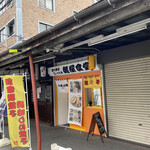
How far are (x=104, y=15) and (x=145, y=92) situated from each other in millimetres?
3481

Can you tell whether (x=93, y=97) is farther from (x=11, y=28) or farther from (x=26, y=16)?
(x=11, y=28)

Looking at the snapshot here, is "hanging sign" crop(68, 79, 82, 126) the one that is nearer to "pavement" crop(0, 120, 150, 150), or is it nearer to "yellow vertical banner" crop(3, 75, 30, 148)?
"pavement" crop(0, 120, 150, 150)

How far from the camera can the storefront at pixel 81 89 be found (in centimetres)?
717

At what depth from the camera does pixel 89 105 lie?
7.63 metres

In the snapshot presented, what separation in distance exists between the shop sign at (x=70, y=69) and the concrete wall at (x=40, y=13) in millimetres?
8084


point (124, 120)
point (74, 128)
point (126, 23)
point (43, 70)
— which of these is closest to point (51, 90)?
point (43, 70)

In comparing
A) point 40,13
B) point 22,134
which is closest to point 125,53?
point 22,134

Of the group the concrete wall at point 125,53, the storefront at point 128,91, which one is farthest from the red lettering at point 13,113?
the concrete wall at point 125,53

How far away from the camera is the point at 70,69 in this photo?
7949mm

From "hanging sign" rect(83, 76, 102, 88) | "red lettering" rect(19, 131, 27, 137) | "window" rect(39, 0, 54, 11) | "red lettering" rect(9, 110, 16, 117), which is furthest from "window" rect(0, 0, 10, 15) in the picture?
"red lettering" rect(19, 131, 27, 137)

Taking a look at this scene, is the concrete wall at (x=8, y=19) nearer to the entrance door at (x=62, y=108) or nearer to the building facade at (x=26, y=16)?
the building facade at (x=26, y=16)

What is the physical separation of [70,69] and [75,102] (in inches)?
63.3

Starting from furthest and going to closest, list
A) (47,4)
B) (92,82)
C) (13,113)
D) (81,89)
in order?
(47,4)
(81,89)
(92,82)
(13,113)

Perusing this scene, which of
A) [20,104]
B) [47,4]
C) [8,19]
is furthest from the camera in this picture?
[47,4]
